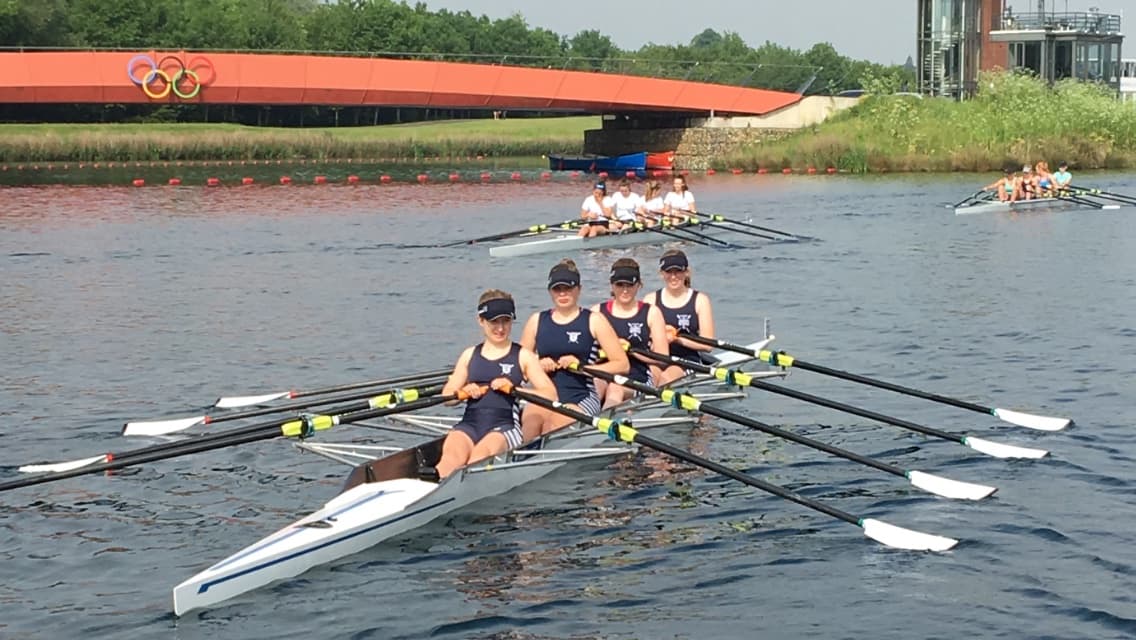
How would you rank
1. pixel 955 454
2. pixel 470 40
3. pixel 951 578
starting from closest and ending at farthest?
1. pixel 951 578
2. pixel 955 454
3. pixel 470 40

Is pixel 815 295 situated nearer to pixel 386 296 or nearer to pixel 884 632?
pixel 386 296

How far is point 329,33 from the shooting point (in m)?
139

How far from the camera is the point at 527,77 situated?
77.1m

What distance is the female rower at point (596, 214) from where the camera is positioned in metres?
35.0

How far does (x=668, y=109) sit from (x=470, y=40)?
85.2m

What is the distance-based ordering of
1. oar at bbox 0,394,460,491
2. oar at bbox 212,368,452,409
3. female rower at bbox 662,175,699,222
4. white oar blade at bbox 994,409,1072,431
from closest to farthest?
oar at bbox 0,394,460,491 → oar at bbox 212,368,452,409 → white oar blade at bbox 994,409,1072,431 → female rower at bbox 662,175,699,222

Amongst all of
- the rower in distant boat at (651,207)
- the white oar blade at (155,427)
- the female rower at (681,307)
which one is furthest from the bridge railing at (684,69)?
the white oar blade at (155,427)

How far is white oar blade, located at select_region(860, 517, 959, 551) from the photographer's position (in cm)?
1203

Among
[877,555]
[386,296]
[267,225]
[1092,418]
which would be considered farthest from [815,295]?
[267,225]

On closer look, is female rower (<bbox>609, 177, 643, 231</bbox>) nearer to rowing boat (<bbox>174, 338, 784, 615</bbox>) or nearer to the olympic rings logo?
rowing boat (<bbox>174, 338, 784, 615</bbox>)

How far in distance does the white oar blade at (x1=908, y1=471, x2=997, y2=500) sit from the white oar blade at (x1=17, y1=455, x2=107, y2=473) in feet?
23.1

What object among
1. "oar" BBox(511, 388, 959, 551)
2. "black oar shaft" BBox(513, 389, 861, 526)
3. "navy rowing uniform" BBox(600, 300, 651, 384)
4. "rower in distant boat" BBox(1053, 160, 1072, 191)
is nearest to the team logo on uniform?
"navy rowing uniform" BBox(600, 300, 651, 384)

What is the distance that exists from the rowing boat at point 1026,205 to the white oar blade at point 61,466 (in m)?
34.7

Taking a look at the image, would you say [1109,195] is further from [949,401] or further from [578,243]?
[949,401]
